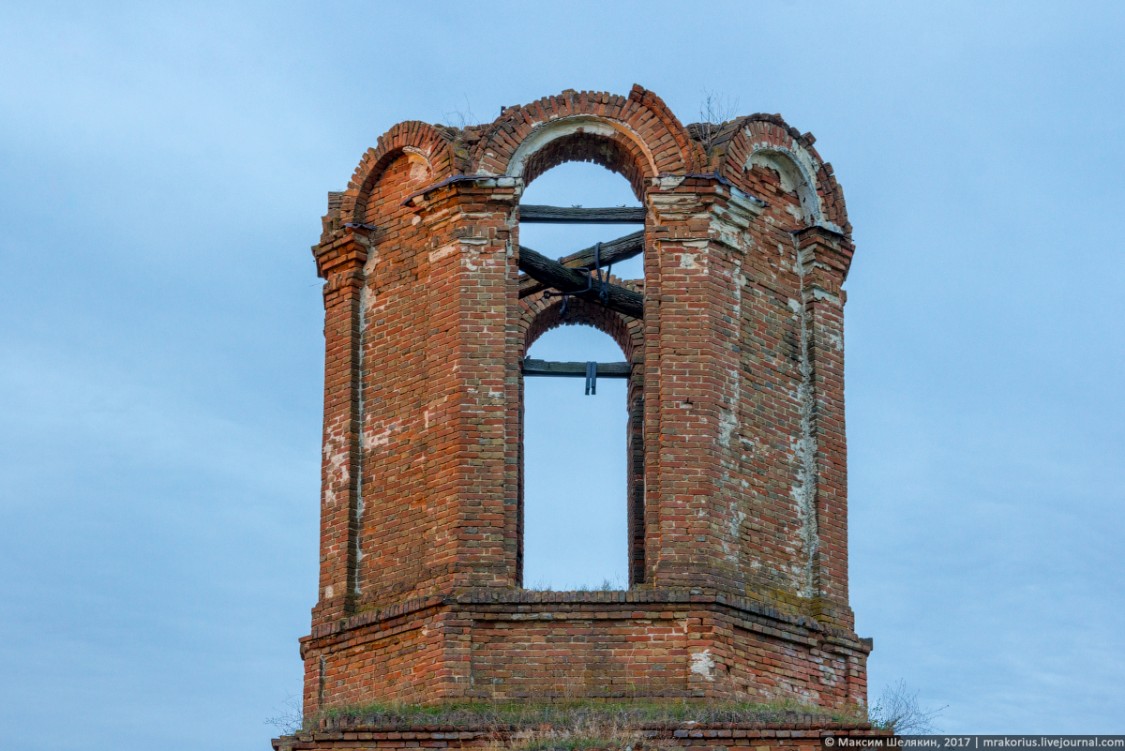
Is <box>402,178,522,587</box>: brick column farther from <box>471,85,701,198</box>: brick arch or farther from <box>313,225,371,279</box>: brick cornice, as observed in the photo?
<box>313,225,371,279</box>: brick cornice

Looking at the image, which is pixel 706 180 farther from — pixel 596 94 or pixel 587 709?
pixel 587 709

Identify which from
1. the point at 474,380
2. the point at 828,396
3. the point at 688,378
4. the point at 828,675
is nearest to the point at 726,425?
the point at 688,378

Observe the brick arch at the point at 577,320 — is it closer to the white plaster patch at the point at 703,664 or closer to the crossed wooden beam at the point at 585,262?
the crossed wooden beam at the point at 585,262

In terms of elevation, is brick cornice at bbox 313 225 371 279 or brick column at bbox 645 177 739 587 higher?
brick cornice at bbox 313 225 371 279

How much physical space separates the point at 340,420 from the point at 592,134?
3.16m

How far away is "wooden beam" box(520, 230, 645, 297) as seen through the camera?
22.4 m

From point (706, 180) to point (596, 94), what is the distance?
4.10 feet

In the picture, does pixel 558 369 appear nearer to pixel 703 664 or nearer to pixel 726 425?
pixel 726 425

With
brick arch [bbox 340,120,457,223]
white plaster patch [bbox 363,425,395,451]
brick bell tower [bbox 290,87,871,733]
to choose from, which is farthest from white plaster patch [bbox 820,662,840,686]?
brick arch [bbox 340,120,457,223]

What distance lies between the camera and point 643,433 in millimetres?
20781

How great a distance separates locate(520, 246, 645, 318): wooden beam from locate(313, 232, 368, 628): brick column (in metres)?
1.41

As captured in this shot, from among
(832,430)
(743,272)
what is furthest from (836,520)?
(743,272)

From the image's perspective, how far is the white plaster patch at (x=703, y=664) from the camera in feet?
62.6

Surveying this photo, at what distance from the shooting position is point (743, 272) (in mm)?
20703
